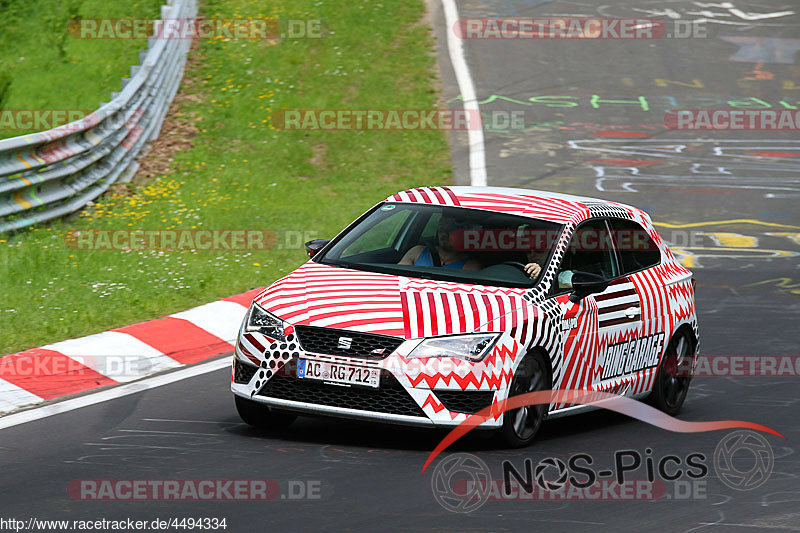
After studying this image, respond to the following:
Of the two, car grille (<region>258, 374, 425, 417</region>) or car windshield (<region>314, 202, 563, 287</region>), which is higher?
car windshield (<region>314, 202, 563, 287</region>)

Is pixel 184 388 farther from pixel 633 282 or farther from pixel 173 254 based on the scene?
pixel 173 254

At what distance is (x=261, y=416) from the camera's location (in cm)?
807

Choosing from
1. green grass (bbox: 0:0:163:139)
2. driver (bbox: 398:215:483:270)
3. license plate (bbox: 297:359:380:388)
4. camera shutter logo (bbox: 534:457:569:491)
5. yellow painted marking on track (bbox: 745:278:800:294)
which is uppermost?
green grass (bbox: 0:0:163:139)

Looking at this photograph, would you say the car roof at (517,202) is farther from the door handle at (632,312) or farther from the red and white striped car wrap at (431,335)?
the door handle at (632,312)

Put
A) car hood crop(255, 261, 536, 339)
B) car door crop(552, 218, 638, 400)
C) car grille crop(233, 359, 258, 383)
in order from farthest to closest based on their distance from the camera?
car door crop(552, 218, 638, 400), car grille crop(233, 359, 258, 383), car hood crop(255, 261, 536, 339)

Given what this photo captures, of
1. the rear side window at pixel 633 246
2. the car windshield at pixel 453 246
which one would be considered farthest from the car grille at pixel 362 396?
the rear side window at pixel 633 246

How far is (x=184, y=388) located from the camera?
30.5 feet

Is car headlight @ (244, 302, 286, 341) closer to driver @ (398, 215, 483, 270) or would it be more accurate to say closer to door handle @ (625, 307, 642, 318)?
driver @ (398, 215, 483, 270)

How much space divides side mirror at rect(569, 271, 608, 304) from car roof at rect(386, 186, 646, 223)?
555 mm

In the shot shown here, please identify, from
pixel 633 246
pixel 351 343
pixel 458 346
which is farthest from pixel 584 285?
pixel 351 343

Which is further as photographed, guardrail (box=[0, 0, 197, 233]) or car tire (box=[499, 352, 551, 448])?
guardrail (box=[0, 0, 197, 233])

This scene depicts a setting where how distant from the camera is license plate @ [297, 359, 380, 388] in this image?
7.40 meters

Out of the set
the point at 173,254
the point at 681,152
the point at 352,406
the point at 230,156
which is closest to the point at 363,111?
the point at 230,156

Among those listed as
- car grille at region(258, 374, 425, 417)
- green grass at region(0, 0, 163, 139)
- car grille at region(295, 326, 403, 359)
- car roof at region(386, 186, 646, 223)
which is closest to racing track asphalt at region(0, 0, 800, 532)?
car grille at region(258, 374, 425, 417)
